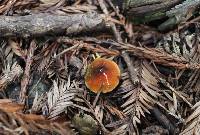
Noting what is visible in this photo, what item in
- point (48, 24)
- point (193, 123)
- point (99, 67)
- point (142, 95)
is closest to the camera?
point (193, 123)

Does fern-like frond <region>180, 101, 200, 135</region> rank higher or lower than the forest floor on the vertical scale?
lower

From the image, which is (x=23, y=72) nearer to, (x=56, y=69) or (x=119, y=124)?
(x=56, y=69)

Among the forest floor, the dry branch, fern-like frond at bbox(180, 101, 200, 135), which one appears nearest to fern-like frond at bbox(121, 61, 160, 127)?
the forest floor

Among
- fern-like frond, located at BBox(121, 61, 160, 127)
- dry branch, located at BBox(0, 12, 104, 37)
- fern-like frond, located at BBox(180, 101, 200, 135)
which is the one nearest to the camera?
fern-like frond, located at BBox(180, 101, 200, 135)

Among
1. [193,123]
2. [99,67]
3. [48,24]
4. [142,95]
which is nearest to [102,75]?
[99,67]

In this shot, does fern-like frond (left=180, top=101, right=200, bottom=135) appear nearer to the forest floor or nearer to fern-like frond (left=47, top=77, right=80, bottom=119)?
the forest floor

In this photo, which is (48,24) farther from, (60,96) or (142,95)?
(142,95)

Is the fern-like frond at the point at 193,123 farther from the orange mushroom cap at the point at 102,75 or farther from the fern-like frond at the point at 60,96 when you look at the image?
the fern-like frond at the point at 60,96
